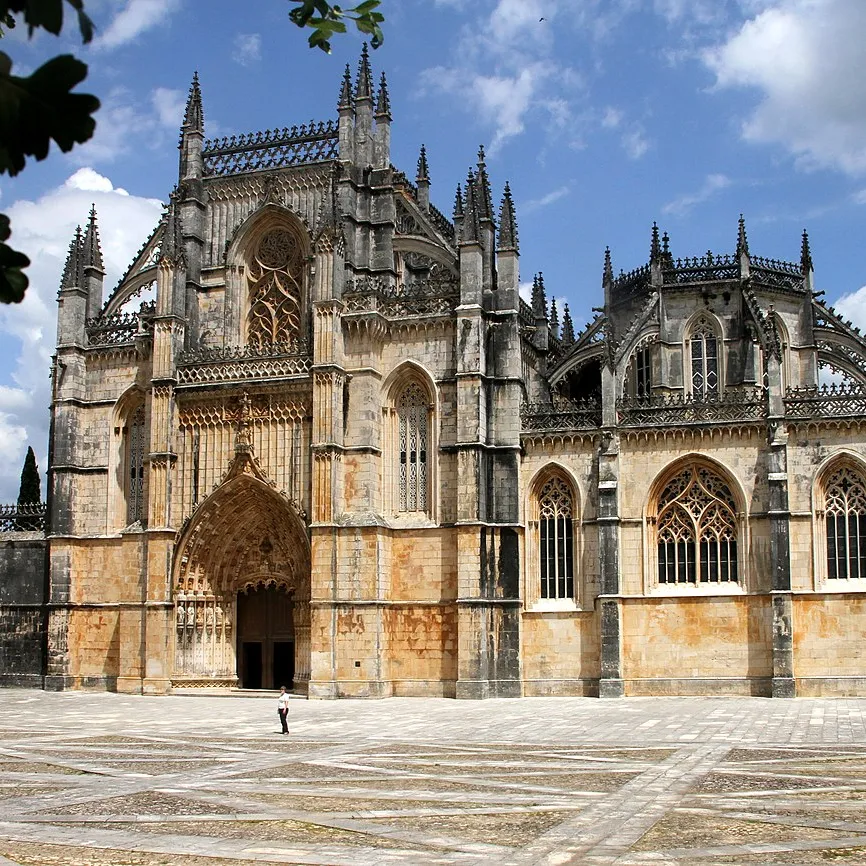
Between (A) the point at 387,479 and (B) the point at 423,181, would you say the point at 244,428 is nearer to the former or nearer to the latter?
(A) the point at 387,479

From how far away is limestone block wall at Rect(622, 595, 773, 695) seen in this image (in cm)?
3266

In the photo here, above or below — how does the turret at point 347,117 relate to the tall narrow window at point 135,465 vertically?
above

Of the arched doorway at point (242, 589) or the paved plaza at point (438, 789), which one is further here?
the arched doorway at point (242, 589)

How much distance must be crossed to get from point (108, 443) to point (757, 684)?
849 inches

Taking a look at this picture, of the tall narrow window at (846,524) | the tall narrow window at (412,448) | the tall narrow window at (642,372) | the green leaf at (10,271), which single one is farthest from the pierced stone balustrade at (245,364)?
the green leaf at (10,271)

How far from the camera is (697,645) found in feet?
108

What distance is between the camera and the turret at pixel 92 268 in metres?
39.6

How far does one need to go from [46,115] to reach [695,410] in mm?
31529

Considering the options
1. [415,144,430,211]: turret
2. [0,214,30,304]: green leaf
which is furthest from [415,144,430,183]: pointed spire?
[0,214,30,304]: green leaf

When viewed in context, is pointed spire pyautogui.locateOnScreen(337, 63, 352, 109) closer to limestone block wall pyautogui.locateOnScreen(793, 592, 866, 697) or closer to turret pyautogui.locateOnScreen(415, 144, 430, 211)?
turret pyautogui.locateOnScreen(415, 144, 430, 211)

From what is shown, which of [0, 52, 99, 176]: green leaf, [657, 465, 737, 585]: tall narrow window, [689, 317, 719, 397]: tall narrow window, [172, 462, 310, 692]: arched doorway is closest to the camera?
A: [0, 52, 99, 176]: green leaf

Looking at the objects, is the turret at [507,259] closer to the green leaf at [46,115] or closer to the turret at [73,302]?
the turret at [73,302]

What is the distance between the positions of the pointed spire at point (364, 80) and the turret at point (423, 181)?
7457 mm

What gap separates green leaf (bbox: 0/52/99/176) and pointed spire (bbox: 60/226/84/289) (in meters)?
37.1
